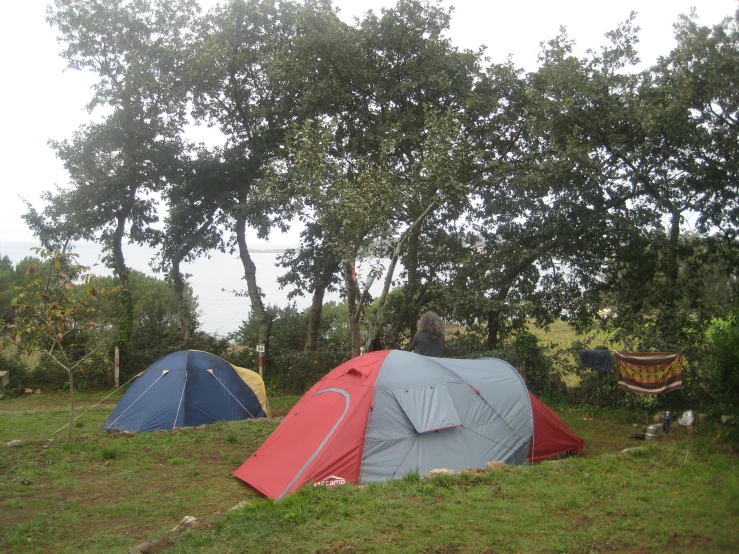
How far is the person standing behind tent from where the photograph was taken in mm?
9859

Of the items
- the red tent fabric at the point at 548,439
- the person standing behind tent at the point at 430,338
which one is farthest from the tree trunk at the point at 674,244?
the red tent fabric at the point at 548,439

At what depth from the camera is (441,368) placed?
7773 millimetres

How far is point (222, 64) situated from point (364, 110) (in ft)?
11.9

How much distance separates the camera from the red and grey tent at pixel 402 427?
6680 millimetres

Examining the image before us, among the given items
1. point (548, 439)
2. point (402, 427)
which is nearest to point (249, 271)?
point (402, 427)

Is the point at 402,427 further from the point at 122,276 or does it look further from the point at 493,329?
the point at 122,276

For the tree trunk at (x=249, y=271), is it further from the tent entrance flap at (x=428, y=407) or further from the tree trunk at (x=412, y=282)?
the tent entrance flap at (x=428, y=407)

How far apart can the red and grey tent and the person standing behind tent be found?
5.59ft

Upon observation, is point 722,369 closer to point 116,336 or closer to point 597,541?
point 597,541

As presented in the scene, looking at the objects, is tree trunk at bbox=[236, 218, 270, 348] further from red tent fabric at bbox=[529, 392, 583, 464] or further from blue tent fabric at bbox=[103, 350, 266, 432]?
red tent fabric at bbox=[529, 392, 583, 464]

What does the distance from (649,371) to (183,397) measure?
296 inches

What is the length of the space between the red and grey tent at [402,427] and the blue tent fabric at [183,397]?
3253mm

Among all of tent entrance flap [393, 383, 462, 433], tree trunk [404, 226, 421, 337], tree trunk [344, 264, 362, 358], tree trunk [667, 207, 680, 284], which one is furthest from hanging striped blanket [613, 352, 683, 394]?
tree trunk [404, 226, 421, 337]

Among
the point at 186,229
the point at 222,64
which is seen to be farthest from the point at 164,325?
the point at 222,64
